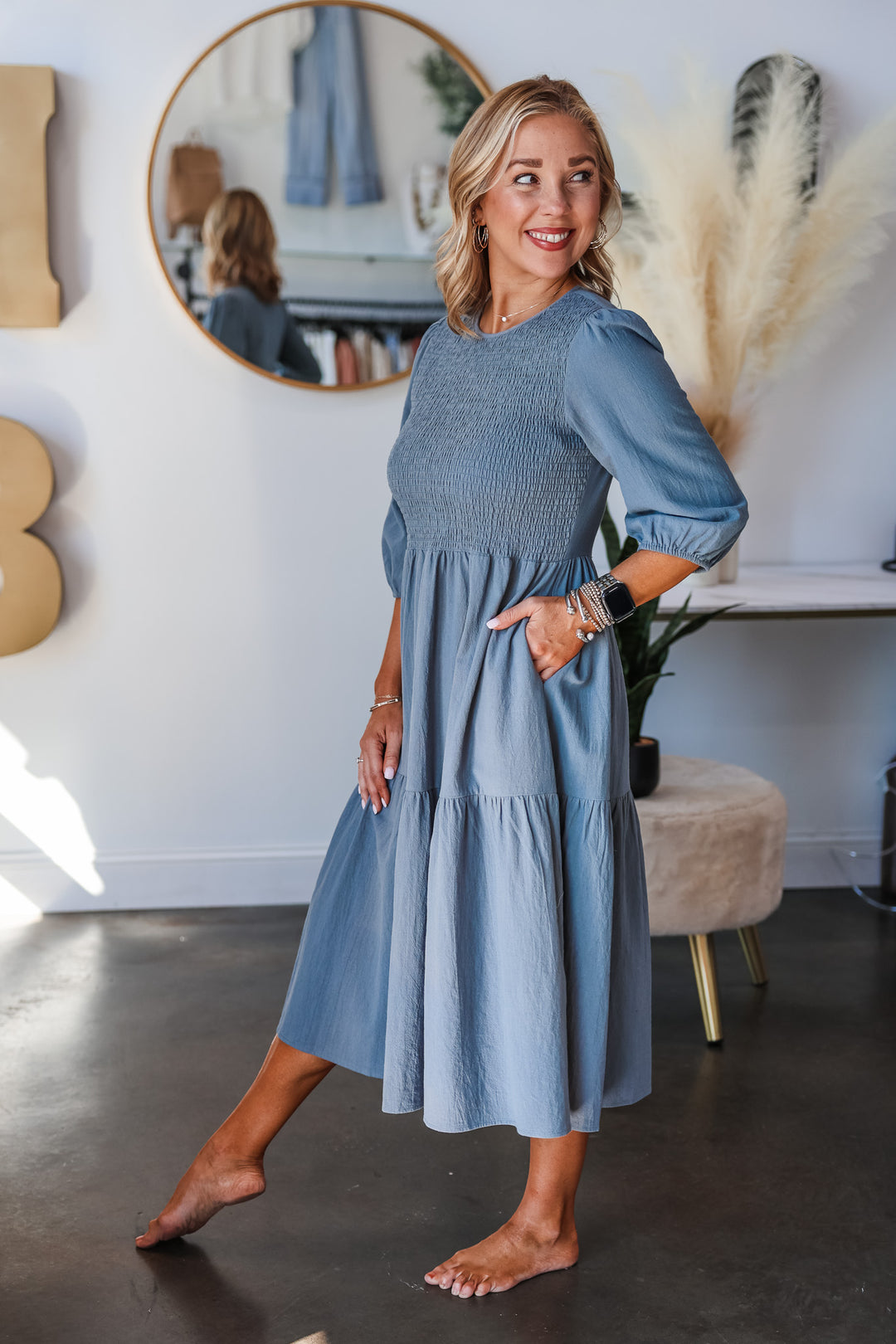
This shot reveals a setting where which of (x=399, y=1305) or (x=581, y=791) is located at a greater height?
(x=581, y=791)

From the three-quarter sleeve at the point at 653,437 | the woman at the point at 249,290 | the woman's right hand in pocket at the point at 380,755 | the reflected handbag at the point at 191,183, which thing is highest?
the reflected handbag at the point at 191,183

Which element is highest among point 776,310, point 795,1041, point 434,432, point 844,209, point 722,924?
point 844,209

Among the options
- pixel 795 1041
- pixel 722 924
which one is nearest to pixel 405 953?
pixel 722 924

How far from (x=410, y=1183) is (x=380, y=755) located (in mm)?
777

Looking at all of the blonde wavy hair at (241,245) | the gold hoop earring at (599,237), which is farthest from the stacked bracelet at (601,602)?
the blonde wavy hair at (241,245)

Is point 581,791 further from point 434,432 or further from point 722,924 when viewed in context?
point 722,924

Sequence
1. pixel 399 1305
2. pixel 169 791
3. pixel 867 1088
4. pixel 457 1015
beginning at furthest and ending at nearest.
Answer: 1. pixel 169 791
2. pixel 867 1088
3. pixel 399 1305
4. pixel 457 1015

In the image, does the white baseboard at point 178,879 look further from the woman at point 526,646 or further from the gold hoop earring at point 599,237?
the gold hoop earring at point 599,237

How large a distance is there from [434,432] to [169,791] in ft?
6.49

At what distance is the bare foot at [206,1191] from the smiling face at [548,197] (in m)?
1.35

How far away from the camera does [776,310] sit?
292 centimetres

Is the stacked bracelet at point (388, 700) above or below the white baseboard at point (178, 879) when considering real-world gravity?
above

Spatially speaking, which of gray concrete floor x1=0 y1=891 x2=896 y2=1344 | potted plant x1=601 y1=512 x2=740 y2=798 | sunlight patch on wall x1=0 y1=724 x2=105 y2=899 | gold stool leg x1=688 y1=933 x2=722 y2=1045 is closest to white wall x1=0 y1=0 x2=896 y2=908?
sunlight patch on wall x1=0 y1=724 x2=105 y2=899

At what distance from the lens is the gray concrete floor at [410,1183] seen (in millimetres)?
1675
